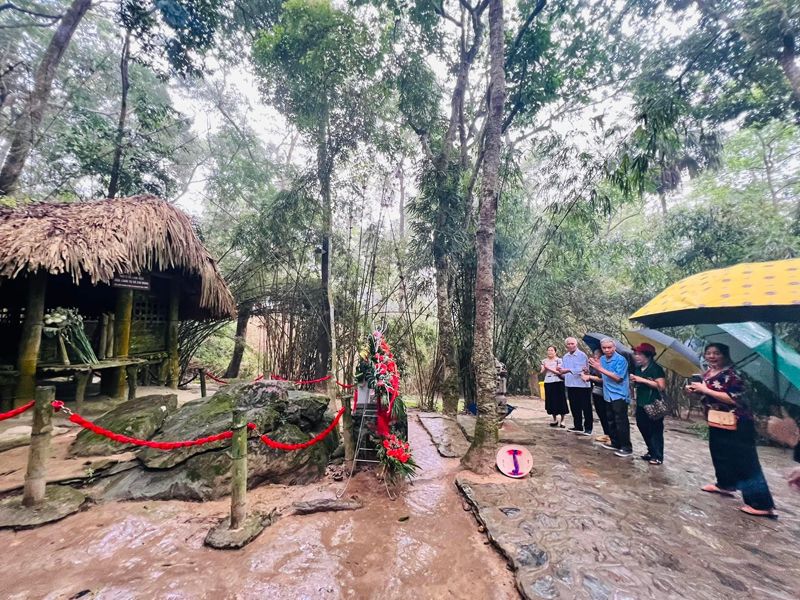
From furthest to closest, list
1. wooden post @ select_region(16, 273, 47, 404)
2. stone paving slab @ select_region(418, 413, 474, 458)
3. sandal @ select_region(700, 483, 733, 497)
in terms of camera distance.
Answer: stone paving slab @ select_region(418, 413, 474, 458), wooden post @ select_region(16, 273, 47, 404), sandal @ select_region(700, 483, 733, 497)

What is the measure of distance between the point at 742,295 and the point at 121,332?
25.1 feet

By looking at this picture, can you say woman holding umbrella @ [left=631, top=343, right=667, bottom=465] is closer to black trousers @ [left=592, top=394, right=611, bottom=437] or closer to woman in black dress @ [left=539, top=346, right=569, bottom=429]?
black trousers @ [left=592, top=394, right=611, bottom=437]

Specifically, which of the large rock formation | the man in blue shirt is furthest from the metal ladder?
the man in blue shirt

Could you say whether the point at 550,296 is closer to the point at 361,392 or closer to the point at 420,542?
the point at 361,392

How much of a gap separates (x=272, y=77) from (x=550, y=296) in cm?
820

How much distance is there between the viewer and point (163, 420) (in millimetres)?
3811

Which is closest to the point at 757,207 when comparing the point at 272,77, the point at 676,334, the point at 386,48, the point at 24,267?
the point at 676,334

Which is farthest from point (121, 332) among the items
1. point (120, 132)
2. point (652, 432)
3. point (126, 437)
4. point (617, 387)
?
point (652, 432)

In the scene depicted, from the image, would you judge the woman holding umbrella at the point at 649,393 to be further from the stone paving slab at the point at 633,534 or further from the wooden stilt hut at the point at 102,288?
the wooden stilt hut at the point at 102,288

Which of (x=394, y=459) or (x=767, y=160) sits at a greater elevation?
(x=767, y=160)

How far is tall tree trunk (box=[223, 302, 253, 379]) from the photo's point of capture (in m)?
7.73

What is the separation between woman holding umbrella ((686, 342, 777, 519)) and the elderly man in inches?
66.4

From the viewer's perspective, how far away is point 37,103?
5988 millimetres

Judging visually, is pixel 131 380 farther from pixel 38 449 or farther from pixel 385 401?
pixel 385 401
